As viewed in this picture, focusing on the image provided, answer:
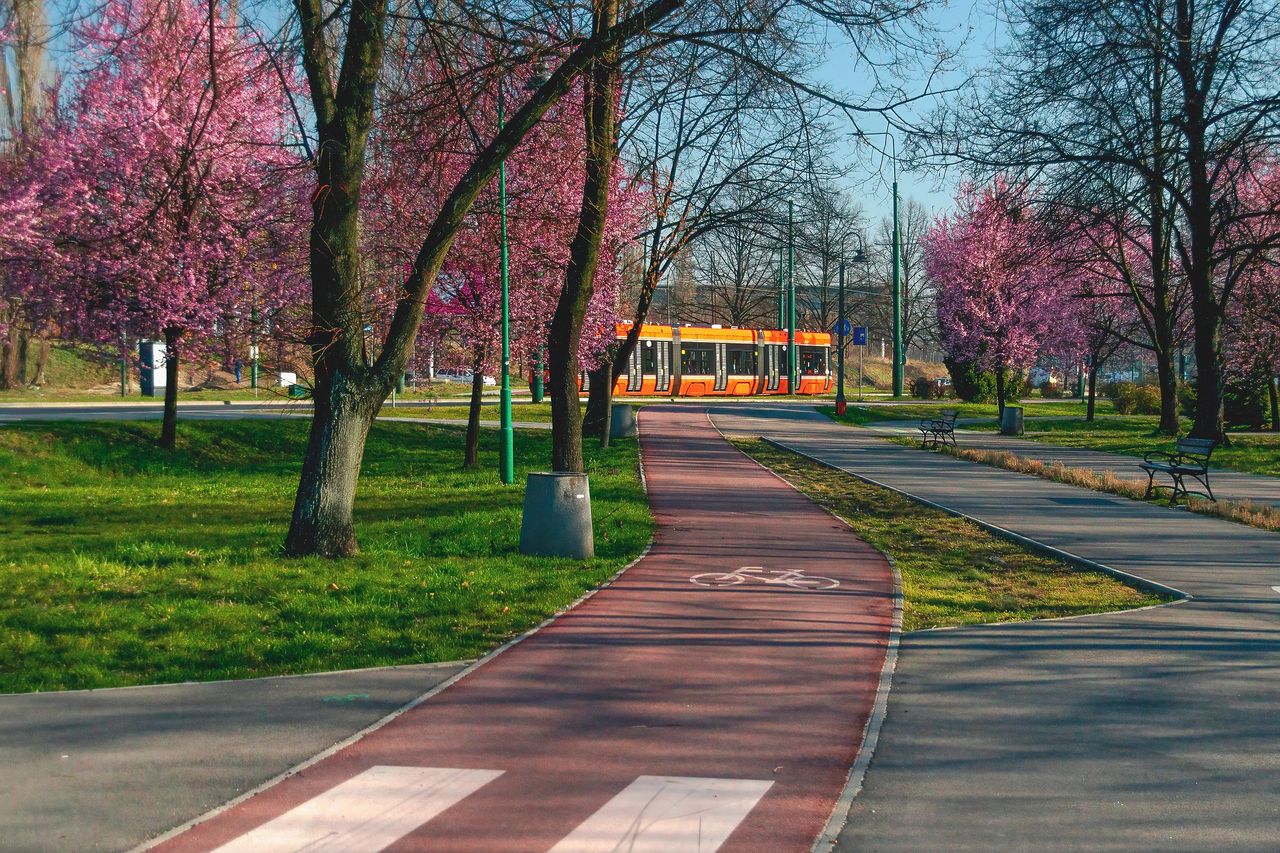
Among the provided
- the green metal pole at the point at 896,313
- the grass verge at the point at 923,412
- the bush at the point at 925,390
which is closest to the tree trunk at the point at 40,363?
the grass verge at the point at 923,412

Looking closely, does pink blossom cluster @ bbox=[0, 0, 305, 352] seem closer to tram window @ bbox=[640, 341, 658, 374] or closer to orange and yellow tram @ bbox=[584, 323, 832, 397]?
orange and yellow tram @ bbox=[584, 323, 832, 397]

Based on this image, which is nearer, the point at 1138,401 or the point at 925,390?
the point at 1138,401

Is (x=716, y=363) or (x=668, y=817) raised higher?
(x=716, y=363)

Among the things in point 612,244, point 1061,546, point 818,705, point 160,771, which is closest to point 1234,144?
point 1061,546

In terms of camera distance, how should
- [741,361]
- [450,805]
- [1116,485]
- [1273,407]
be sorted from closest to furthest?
[450,805]
[1116,485]
[1273,407]
[741,361]

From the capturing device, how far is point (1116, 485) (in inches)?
812

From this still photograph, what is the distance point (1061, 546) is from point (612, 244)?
17.1 m

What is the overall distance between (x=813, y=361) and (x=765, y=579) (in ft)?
178

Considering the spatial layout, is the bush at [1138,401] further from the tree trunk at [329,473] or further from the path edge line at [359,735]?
the path edge line at [359,735]

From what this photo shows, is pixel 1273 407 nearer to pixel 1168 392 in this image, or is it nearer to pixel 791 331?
pixel 1168 392

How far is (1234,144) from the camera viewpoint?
2042 centimetres

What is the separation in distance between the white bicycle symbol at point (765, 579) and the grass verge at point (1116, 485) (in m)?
7.58

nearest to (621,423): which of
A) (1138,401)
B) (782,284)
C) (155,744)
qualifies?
(155,744)

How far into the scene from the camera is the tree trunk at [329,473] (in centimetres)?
1183
